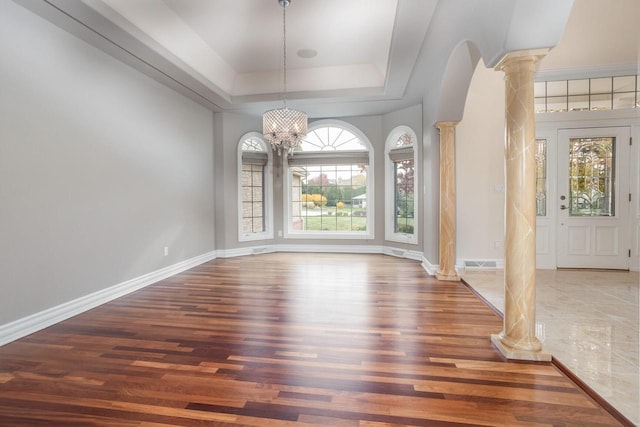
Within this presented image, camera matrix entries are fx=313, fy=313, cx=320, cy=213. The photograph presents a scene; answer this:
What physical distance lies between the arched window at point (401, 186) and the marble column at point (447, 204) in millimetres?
1432

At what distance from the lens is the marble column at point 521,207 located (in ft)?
7.64

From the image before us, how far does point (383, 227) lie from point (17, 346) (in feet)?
19.0

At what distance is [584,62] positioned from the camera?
4.78 m

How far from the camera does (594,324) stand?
9.47 feet

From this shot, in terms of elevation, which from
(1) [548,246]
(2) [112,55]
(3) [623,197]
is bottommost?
(1) [548,246]

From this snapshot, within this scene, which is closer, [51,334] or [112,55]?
[51,334]

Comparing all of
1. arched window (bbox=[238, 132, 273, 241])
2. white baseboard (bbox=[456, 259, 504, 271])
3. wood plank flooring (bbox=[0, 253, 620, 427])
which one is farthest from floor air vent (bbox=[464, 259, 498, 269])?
arched window (bbox=[238, 132, 273, 241])

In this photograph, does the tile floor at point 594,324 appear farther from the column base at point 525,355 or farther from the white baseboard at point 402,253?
the white baseboard at point 402,253

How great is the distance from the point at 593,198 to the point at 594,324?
3.08m

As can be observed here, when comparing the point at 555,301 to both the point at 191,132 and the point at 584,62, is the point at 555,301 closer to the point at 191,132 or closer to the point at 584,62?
the point at 584,62

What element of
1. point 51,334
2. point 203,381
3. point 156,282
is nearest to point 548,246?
point 203,381

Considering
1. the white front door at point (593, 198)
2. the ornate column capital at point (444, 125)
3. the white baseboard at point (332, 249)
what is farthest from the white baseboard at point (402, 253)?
the ornate column capital at point (444, 125)

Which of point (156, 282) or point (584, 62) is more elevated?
point (584, 62)

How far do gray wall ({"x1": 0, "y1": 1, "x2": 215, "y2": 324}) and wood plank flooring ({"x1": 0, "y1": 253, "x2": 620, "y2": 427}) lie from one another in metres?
0.52
